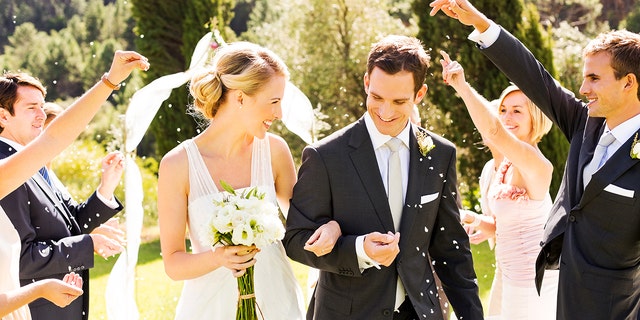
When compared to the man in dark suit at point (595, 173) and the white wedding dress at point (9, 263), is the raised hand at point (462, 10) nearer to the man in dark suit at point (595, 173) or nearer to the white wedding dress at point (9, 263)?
the man in dark suit at point (595, 173)

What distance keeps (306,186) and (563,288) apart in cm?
143

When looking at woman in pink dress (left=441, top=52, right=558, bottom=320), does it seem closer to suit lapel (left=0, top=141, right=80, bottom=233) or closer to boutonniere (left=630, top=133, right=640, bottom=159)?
boutonniere (left=630, top=133, right=640, bottom=159)

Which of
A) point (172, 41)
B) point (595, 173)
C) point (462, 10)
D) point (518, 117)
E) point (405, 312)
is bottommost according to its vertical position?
point (405, 312)

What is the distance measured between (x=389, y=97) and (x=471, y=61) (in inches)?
362

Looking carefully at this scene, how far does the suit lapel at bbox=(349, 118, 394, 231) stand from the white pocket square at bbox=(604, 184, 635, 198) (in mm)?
1069

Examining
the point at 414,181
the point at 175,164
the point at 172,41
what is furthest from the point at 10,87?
the point at 172,41

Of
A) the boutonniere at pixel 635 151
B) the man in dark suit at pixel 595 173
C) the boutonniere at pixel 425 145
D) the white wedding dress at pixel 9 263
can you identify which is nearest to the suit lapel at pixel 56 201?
the white wedding dress at pixel 9 263

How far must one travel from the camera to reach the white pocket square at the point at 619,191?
4.00 meters

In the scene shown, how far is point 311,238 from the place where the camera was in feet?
12.0

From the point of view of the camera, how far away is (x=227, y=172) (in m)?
4.26

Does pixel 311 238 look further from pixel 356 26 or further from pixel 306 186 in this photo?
pixel 356 26

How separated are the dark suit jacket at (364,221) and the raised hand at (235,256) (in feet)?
0.86

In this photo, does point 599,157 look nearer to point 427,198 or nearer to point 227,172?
point 427,198

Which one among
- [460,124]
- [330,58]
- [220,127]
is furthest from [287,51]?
[220,127]
